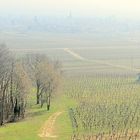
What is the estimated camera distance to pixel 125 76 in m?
87.1

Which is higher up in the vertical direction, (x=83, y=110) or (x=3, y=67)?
(x=3, y=67)

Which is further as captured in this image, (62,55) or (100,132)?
(62,55)

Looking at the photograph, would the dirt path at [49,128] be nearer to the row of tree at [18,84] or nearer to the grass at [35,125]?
the grass at [35,125]

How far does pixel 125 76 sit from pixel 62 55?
42.2 metres

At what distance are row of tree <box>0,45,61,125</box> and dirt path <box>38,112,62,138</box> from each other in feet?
14.4

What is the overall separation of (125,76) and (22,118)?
38557mm

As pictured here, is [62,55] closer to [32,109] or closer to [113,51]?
[113,51]

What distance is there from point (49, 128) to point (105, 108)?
405 inches

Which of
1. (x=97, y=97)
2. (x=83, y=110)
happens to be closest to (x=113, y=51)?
(x=97, y=97)

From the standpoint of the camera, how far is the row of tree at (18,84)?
167 ft

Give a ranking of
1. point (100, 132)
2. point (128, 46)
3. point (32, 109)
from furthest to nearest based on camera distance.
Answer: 1. point (128, 46)
2. point (32, 109)
3. point (100, 132)

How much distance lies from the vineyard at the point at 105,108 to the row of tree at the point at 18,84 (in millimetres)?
4908

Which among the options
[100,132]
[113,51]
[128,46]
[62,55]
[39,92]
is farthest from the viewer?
[128,46]

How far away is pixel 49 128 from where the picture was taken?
45.8 meters
